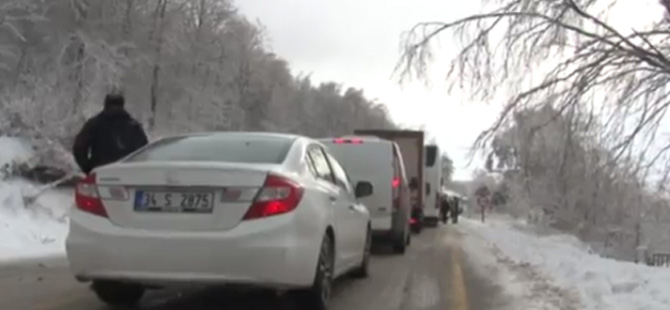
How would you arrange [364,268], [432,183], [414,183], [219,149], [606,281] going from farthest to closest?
[432,183] → [414,183] → [606,281] → [364,268] → [219,149]

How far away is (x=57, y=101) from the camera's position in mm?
26000

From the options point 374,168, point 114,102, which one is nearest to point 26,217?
point 374,168

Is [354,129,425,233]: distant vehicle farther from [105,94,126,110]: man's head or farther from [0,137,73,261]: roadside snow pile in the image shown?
[105,94,126,110]: man's head

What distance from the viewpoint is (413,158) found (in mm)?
25375

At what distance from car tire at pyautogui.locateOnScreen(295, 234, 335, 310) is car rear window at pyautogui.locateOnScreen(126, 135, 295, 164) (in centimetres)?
84

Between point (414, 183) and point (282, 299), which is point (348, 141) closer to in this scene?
point (282, 299)

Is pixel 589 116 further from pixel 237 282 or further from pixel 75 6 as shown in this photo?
pixel 75 6

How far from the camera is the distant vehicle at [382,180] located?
49.6ft

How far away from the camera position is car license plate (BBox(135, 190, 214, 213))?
6.27 metres

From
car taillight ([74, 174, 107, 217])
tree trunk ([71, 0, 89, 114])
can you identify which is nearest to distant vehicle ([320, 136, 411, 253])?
car taillight ([74, 174, 107, 217])

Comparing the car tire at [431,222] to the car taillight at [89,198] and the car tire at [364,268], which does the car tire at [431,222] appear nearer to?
the car tire at [364,268]

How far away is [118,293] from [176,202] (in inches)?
57.1

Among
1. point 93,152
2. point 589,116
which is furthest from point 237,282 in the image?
point 589,116

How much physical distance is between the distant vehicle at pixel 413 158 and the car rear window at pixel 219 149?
1736 centimetres
